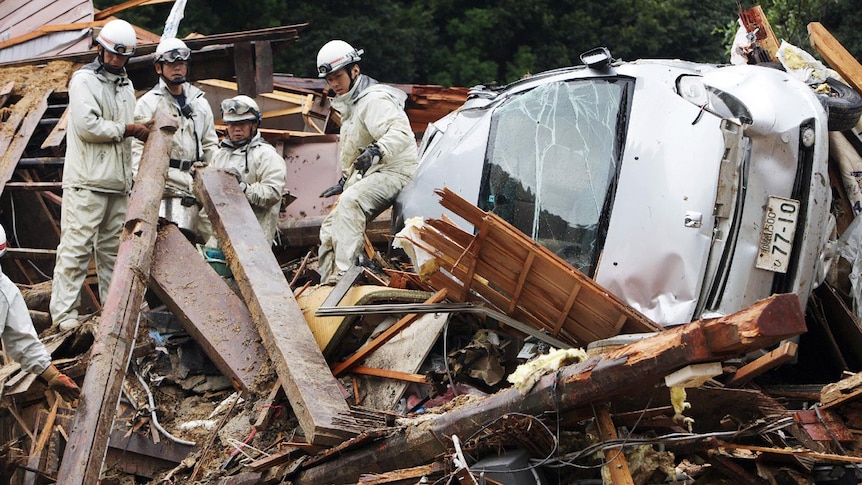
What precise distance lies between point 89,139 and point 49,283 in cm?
160

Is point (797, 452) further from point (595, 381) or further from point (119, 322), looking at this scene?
point (119, 322)

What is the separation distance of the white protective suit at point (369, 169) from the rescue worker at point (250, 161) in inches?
27.4

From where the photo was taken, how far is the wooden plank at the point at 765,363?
16.0 ft

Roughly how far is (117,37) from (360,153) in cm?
201

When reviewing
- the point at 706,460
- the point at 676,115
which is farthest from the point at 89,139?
the point at 706,460

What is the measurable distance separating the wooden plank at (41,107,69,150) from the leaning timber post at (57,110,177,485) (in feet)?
7.09

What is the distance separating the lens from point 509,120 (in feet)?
24.8

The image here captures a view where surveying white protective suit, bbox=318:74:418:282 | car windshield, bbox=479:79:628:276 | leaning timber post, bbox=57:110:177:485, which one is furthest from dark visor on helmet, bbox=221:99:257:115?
car windshield, bbox=479:79:628:276

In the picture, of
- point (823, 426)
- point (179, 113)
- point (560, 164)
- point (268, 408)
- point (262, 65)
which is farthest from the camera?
point (262, 65)

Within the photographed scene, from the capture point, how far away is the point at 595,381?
16.4 ft

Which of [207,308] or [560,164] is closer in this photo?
[560,164]

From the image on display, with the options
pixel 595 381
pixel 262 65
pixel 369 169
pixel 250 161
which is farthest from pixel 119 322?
pixel 262 65

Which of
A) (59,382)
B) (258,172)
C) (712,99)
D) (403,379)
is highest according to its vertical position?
(712,99)

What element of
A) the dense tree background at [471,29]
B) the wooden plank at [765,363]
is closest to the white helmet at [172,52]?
the wooden plank at [765,363]
